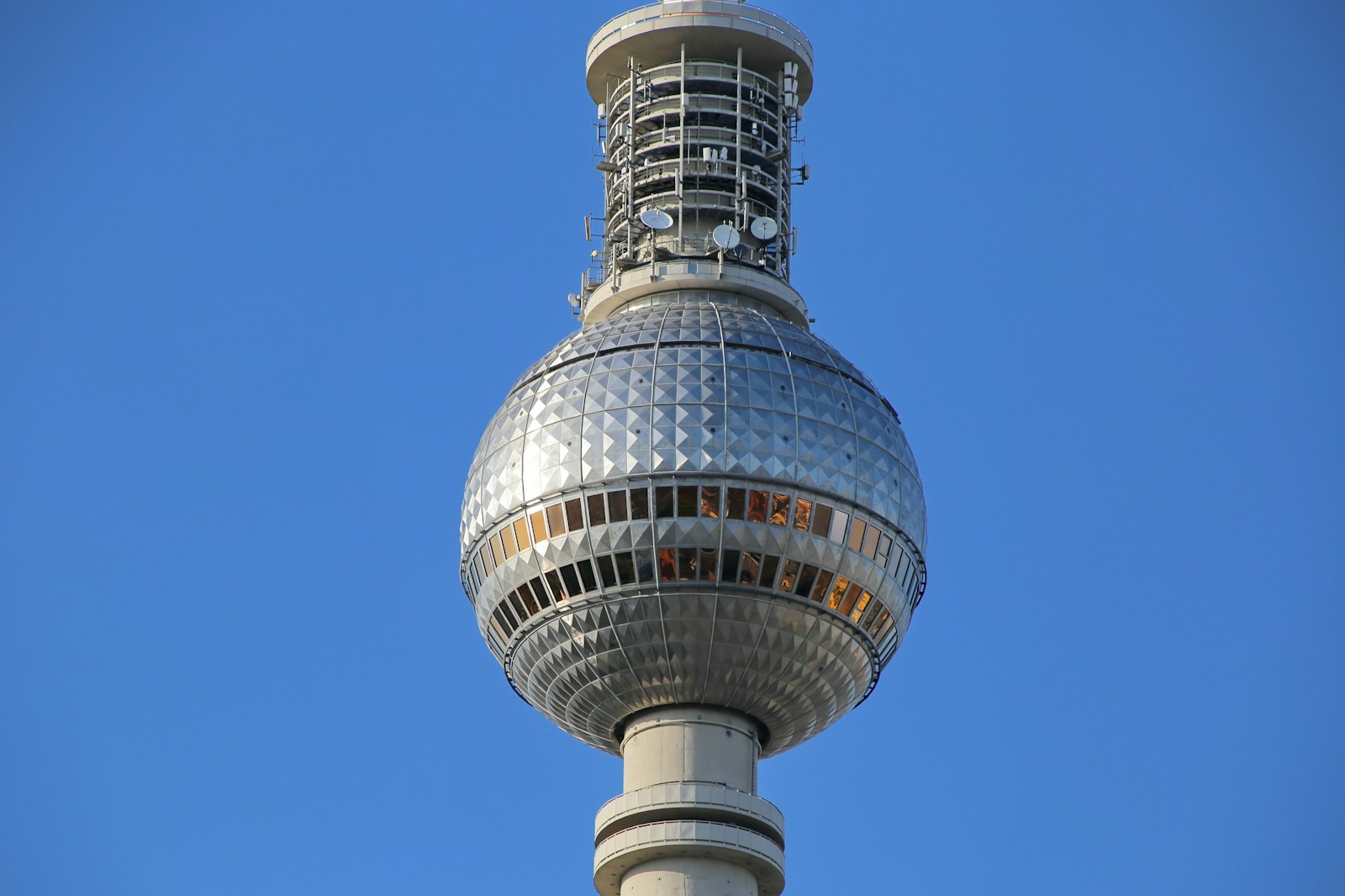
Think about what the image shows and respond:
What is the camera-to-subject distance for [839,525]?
279 feet

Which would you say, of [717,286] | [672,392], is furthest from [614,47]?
[672,392]

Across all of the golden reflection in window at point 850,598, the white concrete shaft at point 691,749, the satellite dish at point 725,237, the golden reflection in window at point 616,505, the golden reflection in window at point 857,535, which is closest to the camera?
the golden reflection in window at point 616,505

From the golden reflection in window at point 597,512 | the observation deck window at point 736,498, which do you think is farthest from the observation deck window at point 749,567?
the golden reflection in window at point 597,512

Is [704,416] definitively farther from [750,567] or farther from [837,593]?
[837,593]

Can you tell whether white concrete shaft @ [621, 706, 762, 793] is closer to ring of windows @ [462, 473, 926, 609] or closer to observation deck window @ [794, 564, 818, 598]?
observation deck window @ [794, 564, 818, 598]

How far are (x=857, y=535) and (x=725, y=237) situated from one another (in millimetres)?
13807

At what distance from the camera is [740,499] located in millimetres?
83938

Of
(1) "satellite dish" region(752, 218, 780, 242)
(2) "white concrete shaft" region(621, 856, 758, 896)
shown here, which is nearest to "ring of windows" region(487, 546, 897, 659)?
(2) "white concrete shaft" region(621, 856, 758, 896)

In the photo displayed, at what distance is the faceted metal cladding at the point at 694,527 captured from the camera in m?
83.9

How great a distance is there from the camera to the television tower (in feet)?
275

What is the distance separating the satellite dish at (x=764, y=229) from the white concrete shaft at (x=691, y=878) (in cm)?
2363

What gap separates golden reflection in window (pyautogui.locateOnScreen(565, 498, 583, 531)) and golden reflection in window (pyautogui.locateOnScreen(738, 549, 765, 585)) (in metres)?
5.46

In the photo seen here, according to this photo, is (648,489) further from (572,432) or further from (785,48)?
(785,48)

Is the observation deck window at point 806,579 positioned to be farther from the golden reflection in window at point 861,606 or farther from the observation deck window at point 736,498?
the observation deck window at point 736,498
